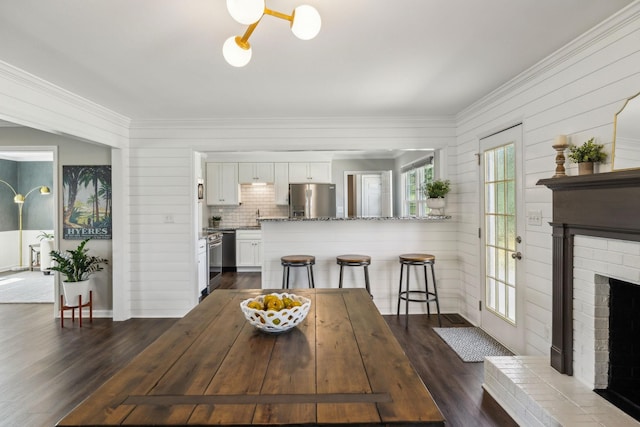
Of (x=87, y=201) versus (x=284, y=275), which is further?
(x=87, y=201)

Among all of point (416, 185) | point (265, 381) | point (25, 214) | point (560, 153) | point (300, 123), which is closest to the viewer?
point (265, 381)

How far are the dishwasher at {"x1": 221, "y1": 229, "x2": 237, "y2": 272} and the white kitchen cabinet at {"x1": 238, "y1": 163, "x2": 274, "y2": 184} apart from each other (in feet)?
Answer: 3.75

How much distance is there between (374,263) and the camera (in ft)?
14.8

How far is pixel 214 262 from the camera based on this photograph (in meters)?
6.18

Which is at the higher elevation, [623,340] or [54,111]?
[54,111]

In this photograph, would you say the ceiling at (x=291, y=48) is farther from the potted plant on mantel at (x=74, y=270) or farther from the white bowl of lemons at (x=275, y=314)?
the potted plant on mantel at (x=74, y=270)

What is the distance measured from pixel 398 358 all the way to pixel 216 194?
6.81m

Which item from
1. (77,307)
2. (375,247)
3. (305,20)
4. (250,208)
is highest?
(305,20)

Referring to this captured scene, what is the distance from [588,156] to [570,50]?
2.71ft

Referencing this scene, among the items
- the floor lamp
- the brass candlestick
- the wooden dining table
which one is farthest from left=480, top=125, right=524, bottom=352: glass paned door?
the floor lamp

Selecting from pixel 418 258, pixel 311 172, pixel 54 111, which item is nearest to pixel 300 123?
pixel 418 258

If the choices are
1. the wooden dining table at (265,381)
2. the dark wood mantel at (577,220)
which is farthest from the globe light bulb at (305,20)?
the dark wood mantel at (577,220)

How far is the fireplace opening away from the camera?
6.87 ft

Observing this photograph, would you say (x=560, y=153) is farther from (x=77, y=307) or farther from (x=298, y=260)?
(x=77, y=307)
